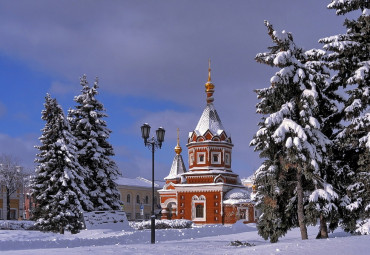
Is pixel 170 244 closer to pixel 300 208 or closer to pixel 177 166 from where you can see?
pixel 300 208

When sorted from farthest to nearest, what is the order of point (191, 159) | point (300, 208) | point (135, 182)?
point (135, 182), point (191, 159), point (300, 208)

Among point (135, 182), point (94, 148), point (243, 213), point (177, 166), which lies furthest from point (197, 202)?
point (135, 182)

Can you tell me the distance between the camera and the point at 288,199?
19812 millimetres

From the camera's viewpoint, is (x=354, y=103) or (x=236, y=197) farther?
(x=236, y=197)

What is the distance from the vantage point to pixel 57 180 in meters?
28.5

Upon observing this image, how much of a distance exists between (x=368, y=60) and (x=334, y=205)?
6.24 meters

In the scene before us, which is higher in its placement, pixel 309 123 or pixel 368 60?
pixel 368 60

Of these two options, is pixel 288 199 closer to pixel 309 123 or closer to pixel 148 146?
→ pixel 309 123

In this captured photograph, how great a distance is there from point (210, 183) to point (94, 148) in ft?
70.4

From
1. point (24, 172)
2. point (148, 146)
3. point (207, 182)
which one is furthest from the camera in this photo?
point (24, 172)

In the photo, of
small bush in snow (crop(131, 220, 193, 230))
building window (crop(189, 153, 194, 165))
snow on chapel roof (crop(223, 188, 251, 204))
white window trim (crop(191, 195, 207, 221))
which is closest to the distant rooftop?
building window (crop(189, 153, 194, 165))

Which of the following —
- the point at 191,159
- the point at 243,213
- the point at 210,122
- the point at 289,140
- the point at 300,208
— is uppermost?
the point at 210,122

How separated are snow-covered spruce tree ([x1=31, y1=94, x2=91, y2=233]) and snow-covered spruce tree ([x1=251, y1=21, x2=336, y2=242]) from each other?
13610 mm

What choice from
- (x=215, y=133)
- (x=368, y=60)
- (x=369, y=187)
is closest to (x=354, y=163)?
(x=369, y=187)
